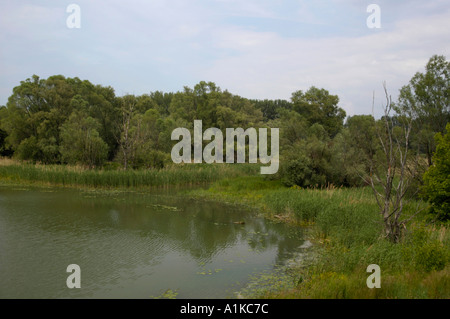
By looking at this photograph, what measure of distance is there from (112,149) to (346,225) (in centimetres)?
3732

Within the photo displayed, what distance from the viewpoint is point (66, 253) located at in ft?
33.9

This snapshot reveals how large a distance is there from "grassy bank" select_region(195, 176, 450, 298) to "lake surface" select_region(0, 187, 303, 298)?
114 cm

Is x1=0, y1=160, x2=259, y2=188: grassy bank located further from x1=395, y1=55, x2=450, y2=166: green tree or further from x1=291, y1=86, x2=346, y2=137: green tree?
x1=291, y1=86, x2=346, y2=137: green tree

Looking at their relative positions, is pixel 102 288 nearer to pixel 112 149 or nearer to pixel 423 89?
pixel 423 89

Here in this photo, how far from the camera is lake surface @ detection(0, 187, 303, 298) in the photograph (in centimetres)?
812

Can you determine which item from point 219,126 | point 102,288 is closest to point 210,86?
point 219,126

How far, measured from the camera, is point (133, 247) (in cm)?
1120

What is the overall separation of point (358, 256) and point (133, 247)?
7047mm

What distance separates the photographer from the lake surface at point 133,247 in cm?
812

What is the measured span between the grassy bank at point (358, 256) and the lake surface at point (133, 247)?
1144 mm

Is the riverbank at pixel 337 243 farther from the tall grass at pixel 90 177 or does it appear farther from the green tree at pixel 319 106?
the green tree at pixel 319 106
